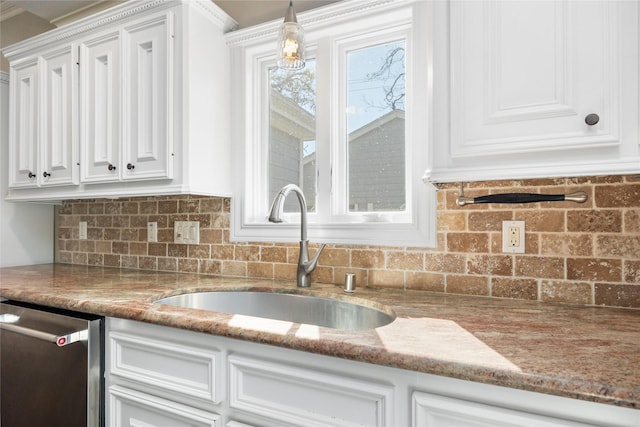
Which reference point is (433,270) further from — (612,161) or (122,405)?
(122,405)

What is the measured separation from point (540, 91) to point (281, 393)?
41.0 inches

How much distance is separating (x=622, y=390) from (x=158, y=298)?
1.39m

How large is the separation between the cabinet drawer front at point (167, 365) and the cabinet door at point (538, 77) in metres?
0.95

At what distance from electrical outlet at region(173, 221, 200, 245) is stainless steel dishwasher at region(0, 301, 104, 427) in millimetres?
715

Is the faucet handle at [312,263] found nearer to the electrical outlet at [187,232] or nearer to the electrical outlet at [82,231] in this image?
the electrical outlet at [187,232]

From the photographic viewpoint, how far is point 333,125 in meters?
1.79

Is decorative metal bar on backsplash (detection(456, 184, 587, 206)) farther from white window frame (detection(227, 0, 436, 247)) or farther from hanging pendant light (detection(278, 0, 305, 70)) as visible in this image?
hanging pendant light (detection(278, 0, 305, 70))

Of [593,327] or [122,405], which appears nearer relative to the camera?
[593,327]

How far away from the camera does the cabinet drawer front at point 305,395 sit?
0.90m

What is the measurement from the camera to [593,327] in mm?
1023

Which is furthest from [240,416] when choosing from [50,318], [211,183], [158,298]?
[211,183]

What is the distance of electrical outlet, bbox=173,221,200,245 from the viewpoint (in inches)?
81.8

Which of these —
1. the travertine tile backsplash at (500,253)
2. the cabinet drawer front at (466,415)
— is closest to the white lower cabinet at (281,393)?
the cabinet drawer front at (466,415)

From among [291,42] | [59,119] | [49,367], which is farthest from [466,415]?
[59,119]
